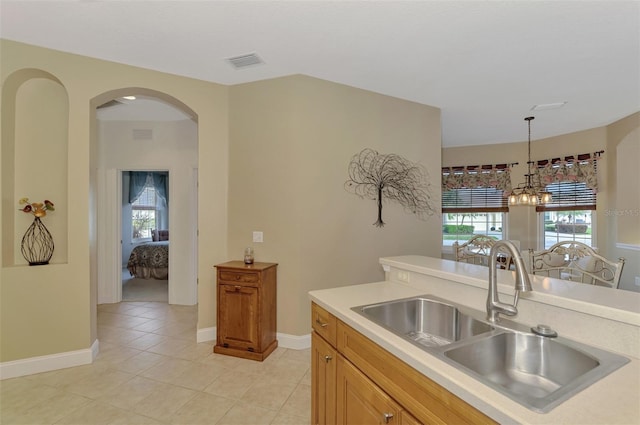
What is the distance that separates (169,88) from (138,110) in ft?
4.48

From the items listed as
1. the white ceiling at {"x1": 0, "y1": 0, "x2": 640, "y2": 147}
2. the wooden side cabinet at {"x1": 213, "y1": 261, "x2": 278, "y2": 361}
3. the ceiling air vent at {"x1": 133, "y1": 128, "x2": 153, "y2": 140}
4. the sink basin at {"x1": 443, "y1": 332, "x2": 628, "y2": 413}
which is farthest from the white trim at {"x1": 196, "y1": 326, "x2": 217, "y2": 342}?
the ceiling air vent at {"x1": 133, "y1": 128, "x2": 153, "y2": 140}

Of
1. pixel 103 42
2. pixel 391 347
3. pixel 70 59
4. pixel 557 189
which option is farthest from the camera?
pixel 557 189

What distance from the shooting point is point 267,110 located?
3.27m

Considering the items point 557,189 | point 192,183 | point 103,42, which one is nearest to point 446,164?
point 557,189

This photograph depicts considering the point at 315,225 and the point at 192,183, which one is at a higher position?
the point at 192,183

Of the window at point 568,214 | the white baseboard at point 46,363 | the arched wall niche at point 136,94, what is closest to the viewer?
the white baseboard at point 46,363

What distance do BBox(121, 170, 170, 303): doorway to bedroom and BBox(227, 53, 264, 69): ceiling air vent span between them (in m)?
4.27

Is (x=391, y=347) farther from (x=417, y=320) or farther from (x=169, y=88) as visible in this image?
(x=169, y=88)

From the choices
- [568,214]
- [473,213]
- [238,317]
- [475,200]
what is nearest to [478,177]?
[475,200]

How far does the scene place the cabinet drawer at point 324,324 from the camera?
1.61m

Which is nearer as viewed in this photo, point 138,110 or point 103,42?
point 103,42

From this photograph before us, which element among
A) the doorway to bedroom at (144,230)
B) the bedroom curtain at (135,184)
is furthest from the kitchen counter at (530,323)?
the bedroom curtain at (135,184)

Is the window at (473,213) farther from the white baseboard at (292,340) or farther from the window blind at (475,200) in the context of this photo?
the white baseboard at (292,340)

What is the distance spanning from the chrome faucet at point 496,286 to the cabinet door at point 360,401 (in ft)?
1.97
